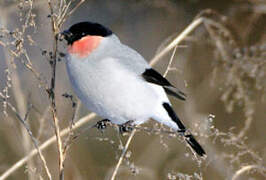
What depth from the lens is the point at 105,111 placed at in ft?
6.34

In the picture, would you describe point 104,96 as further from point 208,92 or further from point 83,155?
point 83,155

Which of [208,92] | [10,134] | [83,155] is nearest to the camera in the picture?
[10,134]

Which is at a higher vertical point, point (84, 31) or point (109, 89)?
point (84, 31)

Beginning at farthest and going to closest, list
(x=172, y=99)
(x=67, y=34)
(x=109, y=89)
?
(x=172, y=99), (x=109, y=89), (x=67, y=34)

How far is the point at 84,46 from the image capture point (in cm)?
201

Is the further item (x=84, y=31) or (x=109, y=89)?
(x=84, y=31)

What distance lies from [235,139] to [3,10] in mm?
1220

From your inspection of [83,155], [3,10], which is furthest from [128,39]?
[3,10]

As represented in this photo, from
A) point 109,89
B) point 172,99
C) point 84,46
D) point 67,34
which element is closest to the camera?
point 67,34

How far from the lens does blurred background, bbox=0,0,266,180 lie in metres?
1.66

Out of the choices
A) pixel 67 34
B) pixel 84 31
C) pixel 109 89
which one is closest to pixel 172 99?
pixel 84 31

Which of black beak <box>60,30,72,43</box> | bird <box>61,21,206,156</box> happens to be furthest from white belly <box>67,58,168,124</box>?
black beak <box>60,30,72,43</box>

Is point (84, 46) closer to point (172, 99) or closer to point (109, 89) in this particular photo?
point (109, 89)

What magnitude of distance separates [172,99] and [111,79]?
259 cm
